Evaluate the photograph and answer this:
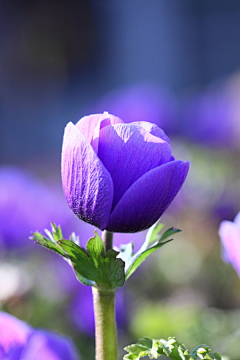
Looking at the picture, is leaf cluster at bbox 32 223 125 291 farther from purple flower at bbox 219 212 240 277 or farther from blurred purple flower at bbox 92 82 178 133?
blurred purple flower at bbox 92 82 178 133

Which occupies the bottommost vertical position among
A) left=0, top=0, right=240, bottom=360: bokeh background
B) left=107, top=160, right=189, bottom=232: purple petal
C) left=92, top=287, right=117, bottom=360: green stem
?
left=0, top=0, right=240, bottom=360: bokeh background

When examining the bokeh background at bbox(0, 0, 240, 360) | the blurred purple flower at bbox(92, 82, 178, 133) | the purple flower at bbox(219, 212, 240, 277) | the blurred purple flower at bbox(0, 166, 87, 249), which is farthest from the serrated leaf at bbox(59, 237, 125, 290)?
the blurred purple flower at bbox(92, 82, 178, 133)

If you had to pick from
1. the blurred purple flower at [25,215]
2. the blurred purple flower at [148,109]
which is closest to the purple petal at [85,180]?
the blurred purple flower at [25,215]

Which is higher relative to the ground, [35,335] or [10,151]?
[35,335]

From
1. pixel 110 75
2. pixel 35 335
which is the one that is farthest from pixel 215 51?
pixel 35 335

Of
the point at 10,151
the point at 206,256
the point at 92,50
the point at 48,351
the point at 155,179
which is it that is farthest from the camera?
the point at 92,50

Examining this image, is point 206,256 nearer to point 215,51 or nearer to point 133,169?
point 133,169

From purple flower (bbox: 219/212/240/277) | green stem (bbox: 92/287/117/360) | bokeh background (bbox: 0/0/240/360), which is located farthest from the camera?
bokeh background (bbox: 0/0/240/360)
